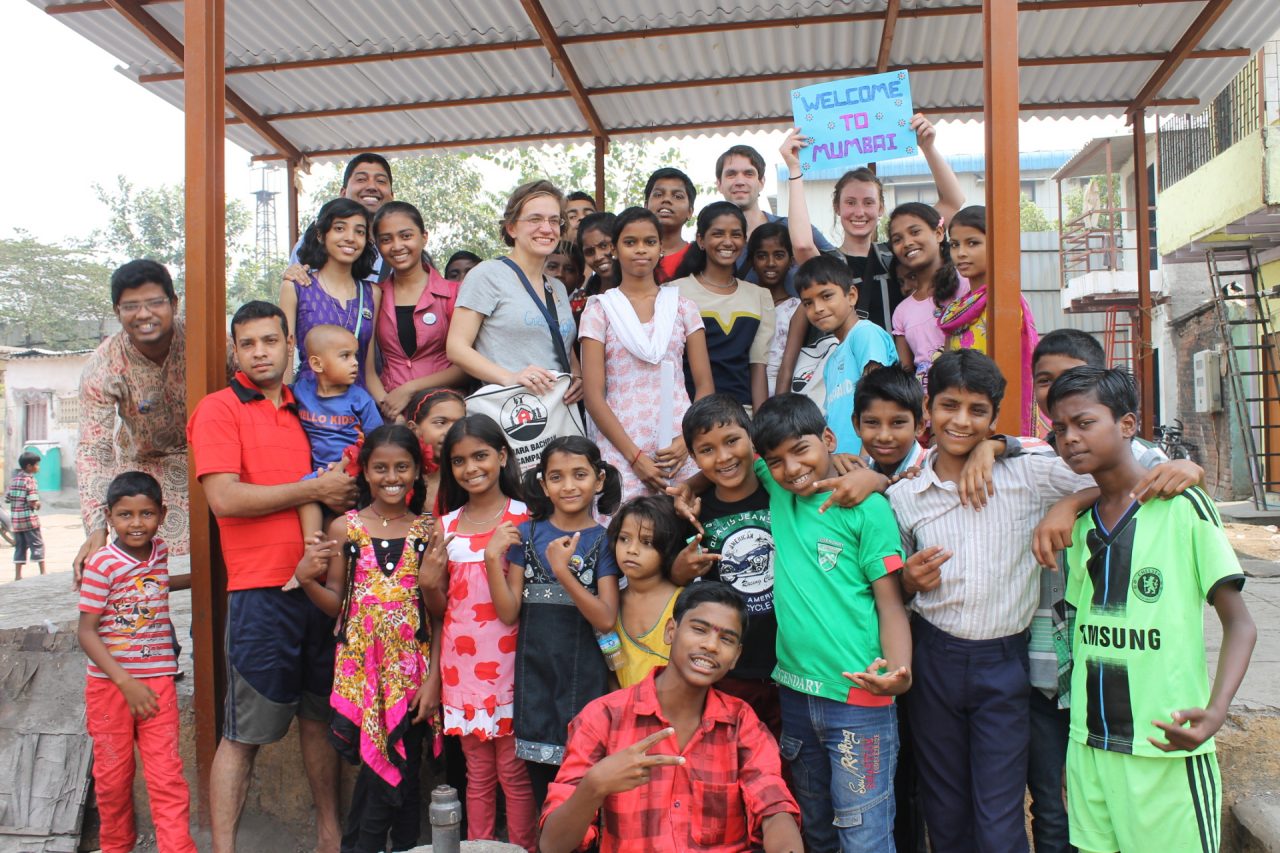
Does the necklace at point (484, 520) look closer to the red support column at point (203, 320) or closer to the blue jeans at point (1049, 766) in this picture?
the red support column at point (203, 320)

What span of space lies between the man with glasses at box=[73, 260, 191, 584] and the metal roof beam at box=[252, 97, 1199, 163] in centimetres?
365

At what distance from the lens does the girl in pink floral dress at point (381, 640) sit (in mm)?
3191

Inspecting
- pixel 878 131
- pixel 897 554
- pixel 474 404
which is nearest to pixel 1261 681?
pixel 897 554

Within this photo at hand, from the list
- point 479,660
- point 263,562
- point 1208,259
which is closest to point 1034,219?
point 1208,259

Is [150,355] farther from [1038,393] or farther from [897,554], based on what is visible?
[1038,393]

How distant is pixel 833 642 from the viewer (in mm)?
2693

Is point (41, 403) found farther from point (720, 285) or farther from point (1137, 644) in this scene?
point (1137, 644)

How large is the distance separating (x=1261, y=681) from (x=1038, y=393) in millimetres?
1687

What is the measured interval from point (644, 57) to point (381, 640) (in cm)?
425

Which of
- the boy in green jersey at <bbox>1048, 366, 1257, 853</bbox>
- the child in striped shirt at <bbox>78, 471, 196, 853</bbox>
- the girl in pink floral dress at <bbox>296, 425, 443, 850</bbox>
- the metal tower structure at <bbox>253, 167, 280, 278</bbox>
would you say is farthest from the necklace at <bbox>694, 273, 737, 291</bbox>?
the metal tower structure at <bbox>253, 167, 280, 278</bbox>

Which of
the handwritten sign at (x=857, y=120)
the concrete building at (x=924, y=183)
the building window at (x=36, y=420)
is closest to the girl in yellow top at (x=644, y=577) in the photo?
the handwritten sign at (x=857, y=120)

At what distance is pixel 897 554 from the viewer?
2729 mm

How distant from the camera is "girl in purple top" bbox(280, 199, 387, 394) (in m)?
3.87

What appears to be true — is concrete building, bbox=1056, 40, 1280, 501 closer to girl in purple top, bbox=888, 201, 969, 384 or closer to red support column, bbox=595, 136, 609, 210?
girl in purple top, bbox=888, 201, 969, 384
